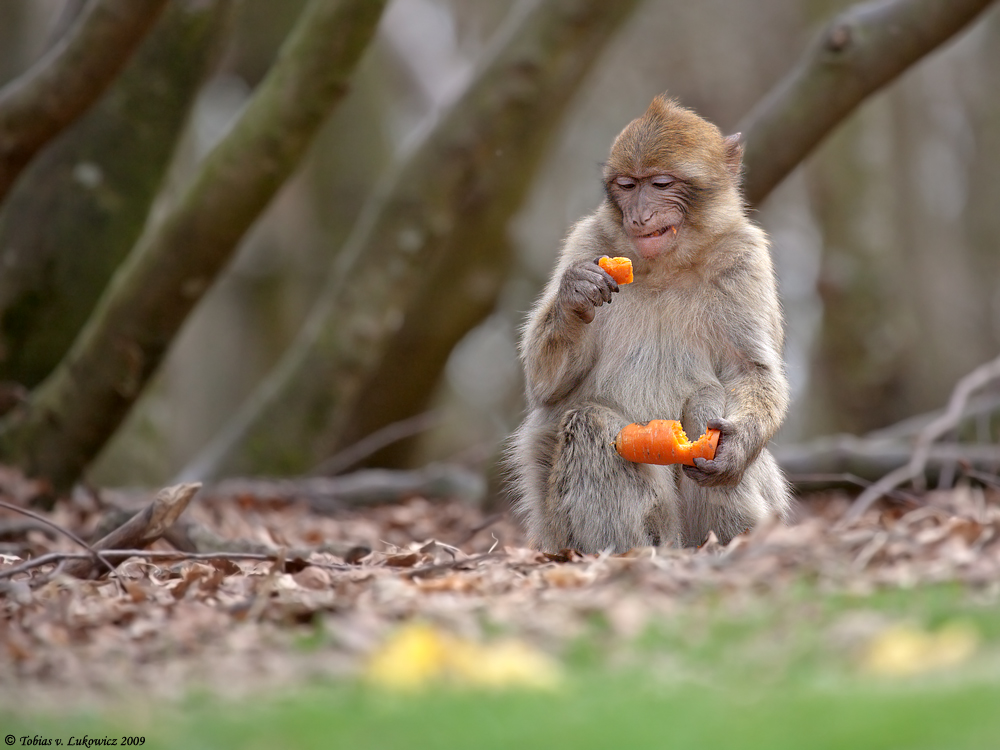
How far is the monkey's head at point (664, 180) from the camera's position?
18.9 feet

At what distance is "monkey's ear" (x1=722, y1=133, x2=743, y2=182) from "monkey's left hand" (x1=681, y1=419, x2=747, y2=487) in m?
1.47

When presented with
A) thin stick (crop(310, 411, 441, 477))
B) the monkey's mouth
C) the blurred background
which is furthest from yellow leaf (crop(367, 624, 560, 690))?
thin stick (crop(310, 411, 441, 477))

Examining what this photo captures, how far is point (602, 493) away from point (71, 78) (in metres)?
3.68

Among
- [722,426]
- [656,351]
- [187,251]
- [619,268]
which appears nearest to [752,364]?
[656,351]

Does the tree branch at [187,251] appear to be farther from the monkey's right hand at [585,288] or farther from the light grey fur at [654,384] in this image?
the monkey's right hand at [585,288]

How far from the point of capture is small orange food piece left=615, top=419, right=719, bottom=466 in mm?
5332

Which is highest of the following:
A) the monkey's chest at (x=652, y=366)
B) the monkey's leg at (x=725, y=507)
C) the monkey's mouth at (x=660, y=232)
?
the monkey's mouth at (x=660, y=232)

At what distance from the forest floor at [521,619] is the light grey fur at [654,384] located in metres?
0.46

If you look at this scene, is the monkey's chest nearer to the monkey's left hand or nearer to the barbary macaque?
the barbary macaque

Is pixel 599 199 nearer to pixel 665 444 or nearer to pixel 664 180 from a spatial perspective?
pixel 664 180

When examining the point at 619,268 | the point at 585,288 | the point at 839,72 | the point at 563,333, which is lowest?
the point at 563,333

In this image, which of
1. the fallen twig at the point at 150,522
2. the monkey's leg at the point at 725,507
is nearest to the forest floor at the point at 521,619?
the fallen twig at the point at 150,522

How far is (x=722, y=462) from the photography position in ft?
17.8

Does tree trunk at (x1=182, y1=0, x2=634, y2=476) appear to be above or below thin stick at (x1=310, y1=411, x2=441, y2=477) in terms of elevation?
above
